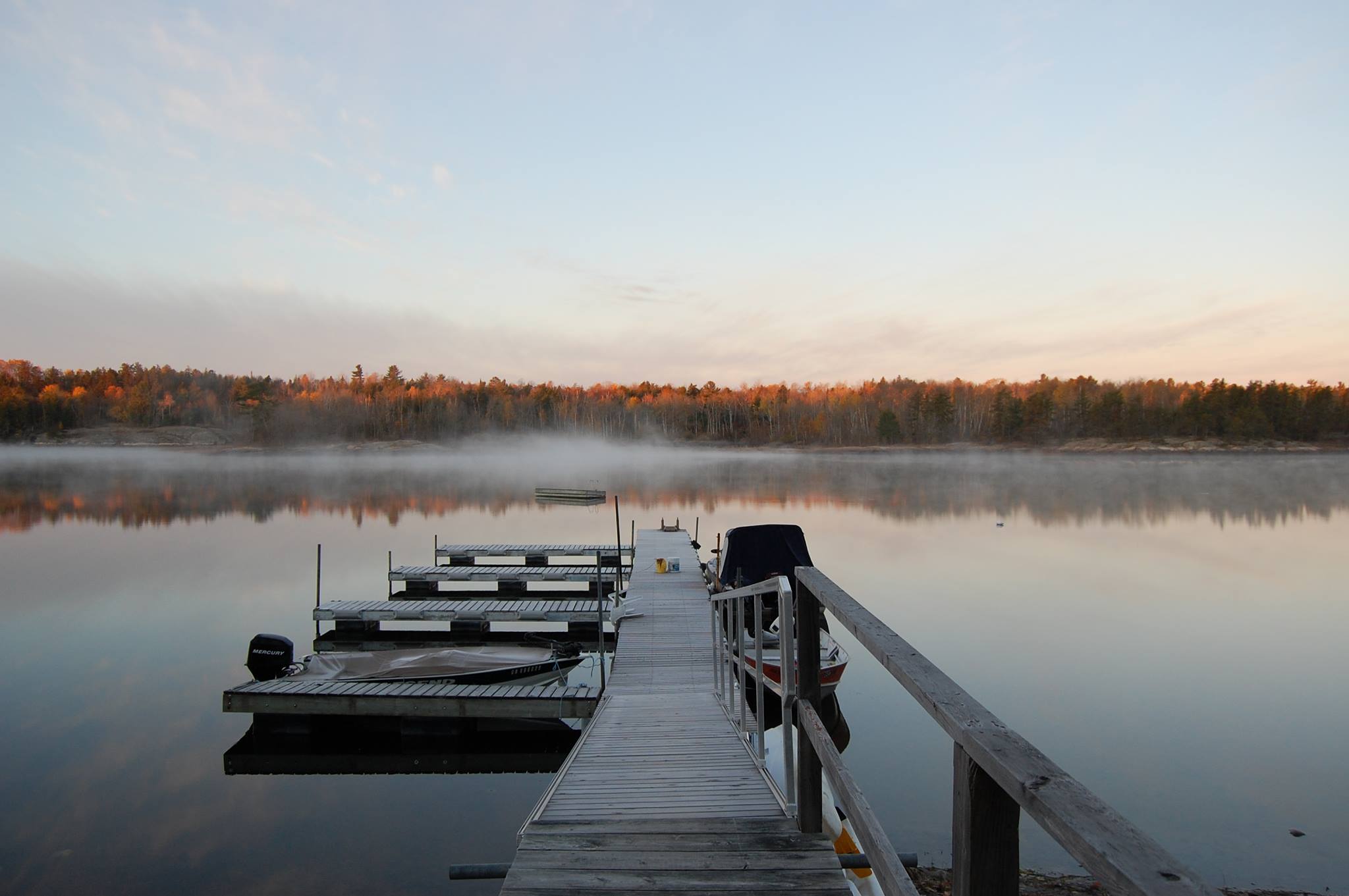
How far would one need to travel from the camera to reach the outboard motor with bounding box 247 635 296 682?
9555 mm

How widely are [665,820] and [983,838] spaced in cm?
266

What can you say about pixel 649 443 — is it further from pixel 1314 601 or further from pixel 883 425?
pixel 1314 601

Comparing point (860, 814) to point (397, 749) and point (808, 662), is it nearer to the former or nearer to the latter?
point (808, 662)

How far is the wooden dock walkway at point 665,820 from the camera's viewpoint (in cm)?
301

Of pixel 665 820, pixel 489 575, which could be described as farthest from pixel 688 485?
pixel 665 820

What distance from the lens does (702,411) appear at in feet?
367

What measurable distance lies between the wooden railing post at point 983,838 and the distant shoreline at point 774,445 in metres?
97.3

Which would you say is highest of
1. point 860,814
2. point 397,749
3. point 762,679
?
point 860,814

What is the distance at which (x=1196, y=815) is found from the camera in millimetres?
7027

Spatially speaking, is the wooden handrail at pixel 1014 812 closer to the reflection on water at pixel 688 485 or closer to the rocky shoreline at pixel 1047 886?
the rocky shoreline at pixel 1047 886

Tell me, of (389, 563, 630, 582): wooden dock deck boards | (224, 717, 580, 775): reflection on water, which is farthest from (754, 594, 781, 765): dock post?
(389, 563, 630, 582): wooden dock deck boards

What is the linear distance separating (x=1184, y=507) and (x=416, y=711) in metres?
37.2

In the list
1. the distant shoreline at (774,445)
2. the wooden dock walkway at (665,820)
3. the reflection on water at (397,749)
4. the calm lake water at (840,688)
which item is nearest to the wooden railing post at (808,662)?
the wooden dock walkway at (665,820)

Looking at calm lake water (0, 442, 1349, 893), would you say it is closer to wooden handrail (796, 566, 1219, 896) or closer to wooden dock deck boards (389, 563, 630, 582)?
wooden dock deck boards (389, 563, 630, 582)
